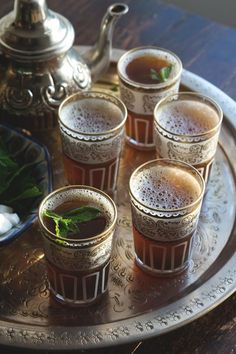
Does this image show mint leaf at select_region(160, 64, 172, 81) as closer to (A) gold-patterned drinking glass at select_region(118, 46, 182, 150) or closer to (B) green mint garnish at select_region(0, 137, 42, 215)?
(A) gold-patterned drinking glass at select_region(118, 46, 182, 150)

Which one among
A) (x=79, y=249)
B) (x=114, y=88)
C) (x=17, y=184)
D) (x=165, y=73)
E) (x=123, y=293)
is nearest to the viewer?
(x=79, y=249)

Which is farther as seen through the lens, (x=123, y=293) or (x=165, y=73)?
(x=165, y=73)

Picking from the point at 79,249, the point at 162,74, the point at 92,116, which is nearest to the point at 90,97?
the point at 92,116

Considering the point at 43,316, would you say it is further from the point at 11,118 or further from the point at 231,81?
the point at 231,81

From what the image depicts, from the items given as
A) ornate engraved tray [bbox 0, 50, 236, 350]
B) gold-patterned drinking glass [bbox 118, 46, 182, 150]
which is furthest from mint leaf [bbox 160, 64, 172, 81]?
ornate engraved tray [bbox 0, 50, 236, 350]

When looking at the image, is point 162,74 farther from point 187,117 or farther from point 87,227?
point 87,227

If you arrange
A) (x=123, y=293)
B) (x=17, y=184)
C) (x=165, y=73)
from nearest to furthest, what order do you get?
(x=123, y=293) < (x=17, y=184) < (x=165, y=73)

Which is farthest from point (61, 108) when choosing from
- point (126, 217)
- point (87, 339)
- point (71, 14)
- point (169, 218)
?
point (71, 14)
